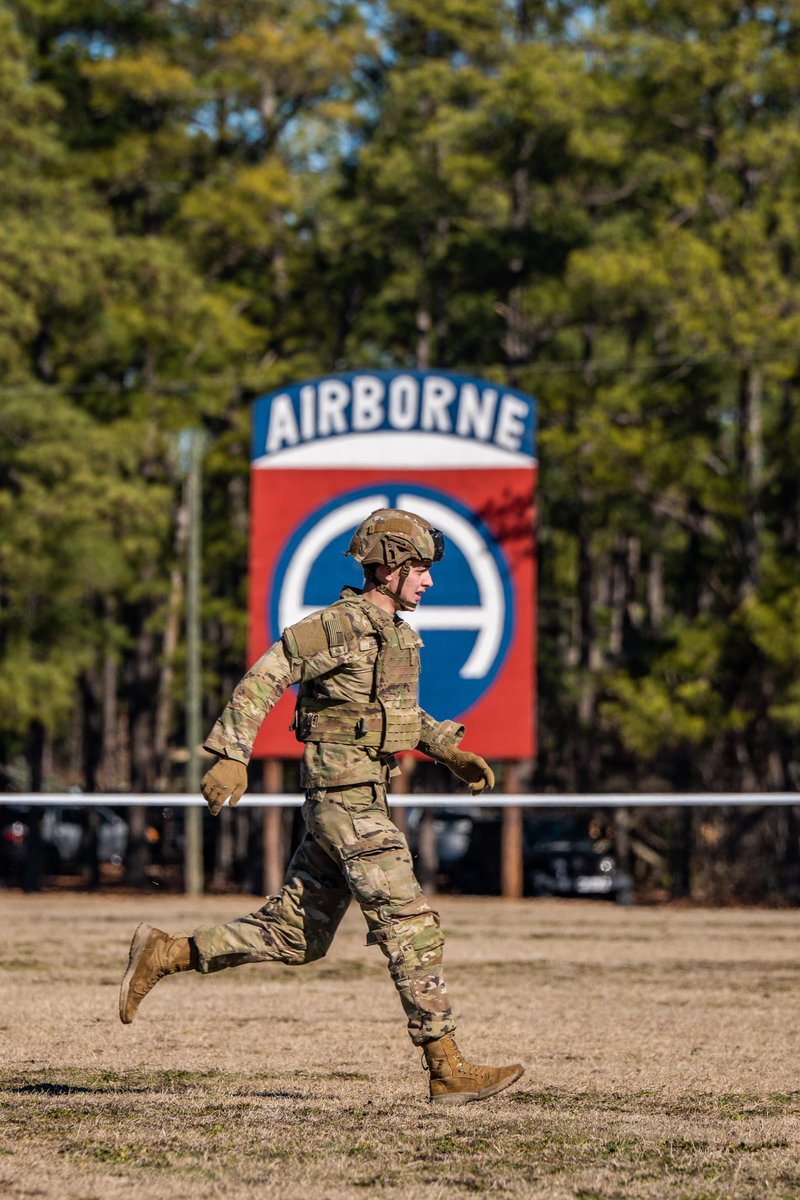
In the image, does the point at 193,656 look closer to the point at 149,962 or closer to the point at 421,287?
the point at 421,287

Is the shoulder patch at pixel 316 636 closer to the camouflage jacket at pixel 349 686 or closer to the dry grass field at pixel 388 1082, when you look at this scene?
the camouflage jacket at pixel 349 686

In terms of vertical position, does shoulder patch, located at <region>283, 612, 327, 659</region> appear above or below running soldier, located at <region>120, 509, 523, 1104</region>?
above

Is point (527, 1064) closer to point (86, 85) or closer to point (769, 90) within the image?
point (769, 90)

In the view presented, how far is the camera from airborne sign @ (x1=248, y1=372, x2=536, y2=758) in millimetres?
23594

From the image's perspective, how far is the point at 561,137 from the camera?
39.0 m

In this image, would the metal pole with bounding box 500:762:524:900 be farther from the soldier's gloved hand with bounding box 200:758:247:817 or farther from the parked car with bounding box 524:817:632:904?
the soldier's gloved hand with bounding box 200:758:247:817

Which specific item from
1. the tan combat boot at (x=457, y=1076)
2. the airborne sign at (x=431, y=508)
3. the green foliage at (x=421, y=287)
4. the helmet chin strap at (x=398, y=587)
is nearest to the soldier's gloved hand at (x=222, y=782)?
the helmet chin strap at (x=398, y=587)

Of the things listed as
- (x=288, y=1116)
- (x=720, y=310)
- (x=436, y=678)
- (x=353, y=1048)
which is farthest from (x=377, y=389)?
(x=288, y=1116)

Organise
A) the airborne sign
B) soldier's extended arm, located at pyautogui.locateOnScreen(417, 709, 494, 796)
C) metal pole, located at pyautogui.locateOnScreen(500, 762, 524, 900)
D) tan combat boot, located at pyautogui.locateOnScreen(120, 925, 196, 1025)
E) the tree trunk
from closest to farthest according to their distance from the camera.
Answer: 1. tan combat boot, located at pyautogui.locateOnScreen(120, 925, 196, 1025)
2. soldier's extended arm, located at pyautogui.locateOnScreen(417, 709, 494, 796)
3. the airborne sign
4. metal pole, located at pyautogui.locateOnScreen(500, 762, 524, 900)
5. the tree trunk

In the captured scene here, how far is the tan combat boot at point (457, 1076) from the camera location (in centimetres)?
732

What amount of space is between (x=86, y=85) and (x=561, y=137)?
33.4ft

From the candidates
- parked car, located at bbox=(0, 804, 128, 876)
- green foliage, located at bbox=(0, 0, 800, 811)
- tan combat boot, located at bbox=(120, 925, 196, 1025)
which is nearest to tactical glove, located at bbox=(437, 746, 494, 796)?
tan combat boot, located at bbox=(120, 925, 196, 1025)

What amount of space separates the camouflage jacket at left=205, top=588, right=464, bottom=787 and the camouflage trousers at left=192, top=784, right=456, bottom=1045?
0.39 feet

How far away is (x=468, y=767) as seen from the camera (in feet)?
25.9
